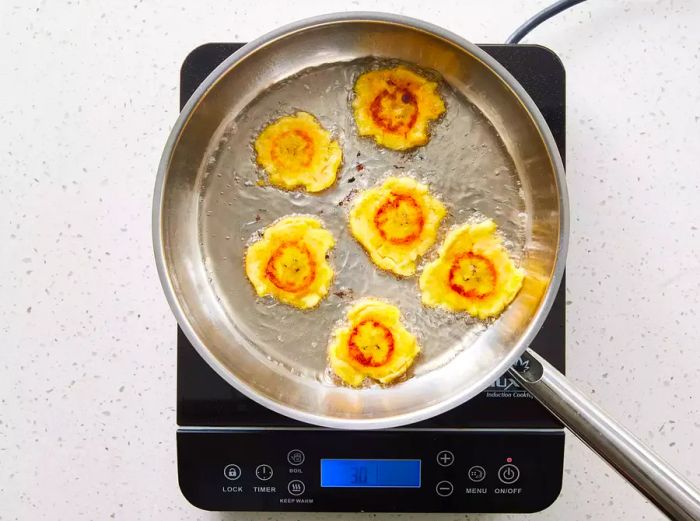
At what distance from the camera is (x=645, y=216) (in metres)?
0.86

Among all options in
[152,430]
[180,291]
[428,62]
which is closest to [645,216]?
[428,62]

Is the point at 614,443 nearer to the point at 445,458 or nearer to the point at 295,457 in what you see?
the point at 445,458

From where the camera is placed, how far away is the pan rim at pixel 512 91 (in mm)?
713

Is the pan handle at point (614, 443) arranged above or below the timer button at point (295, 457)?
above

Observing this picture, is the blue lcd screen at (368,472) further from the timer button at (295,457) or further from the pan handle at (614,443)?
the pan handle at (614,443)

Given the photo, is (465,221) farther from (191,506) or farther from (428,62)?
(191,506)

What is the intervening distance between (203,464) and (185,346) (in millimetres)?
145

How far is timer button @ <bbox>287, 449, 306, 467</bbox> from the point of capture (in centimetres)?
80

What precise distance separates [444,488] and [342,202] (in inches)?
14.9

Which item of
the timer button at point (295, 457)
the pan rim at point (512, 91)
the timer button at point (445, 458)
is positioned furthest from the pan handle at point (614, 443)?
the timer button at point (295, 457)

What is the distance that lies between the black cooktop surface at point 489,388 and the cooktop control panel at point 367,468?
0.05ft

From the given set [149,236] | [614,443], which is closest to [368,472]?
[614,443]

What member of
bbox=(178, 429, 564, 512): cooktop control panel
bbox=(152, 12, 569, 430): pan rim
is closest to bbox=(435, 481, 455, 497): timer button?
bbox=(178, 429, 564, 512): cooktop control panel

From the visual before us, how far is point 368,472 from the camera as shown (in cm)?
81
